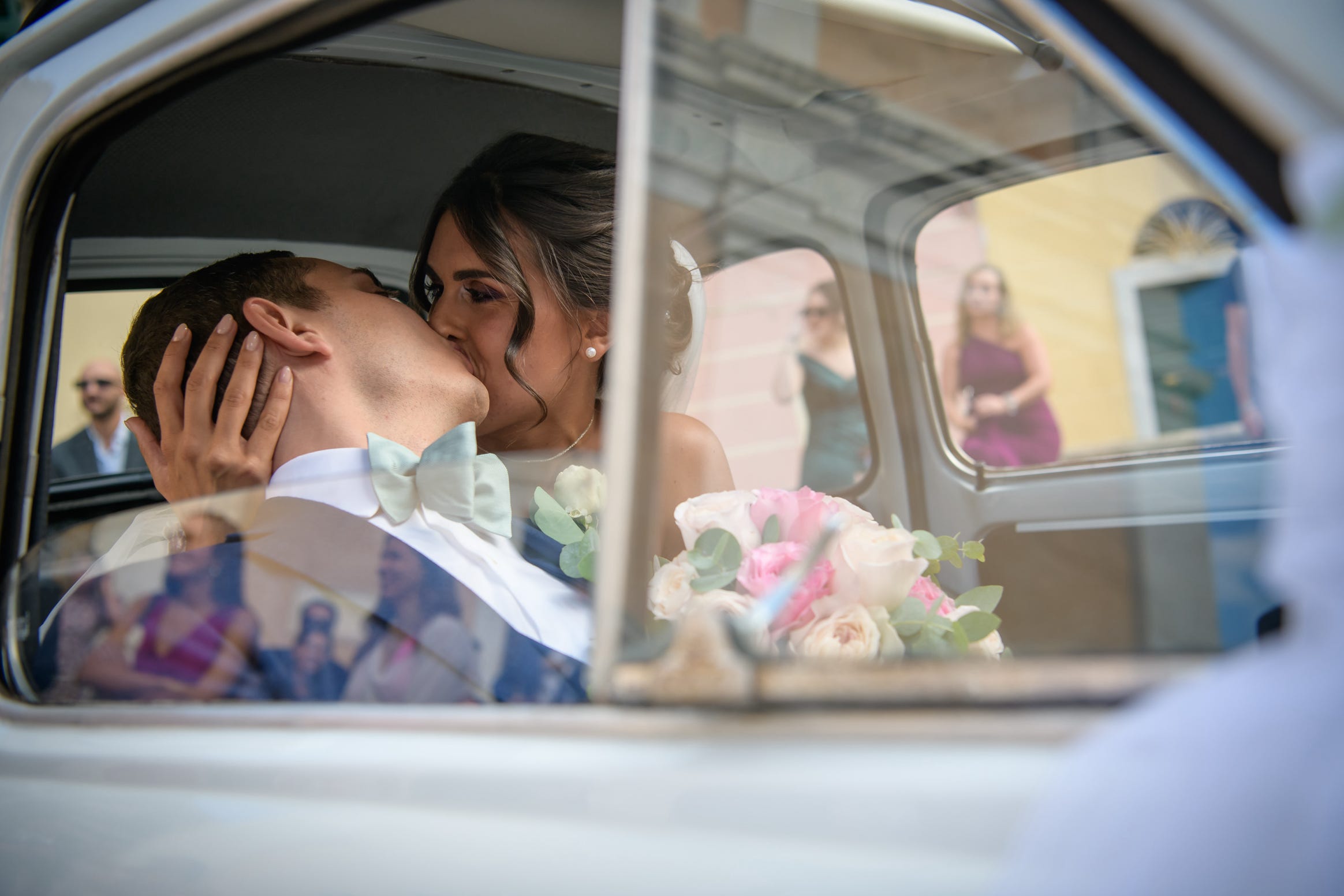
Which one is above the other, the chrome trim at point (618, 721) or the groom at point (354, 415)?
the groom at point (354, 415)

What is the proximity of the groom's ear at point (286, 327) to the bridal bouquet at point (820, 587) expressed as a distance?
0.77 m

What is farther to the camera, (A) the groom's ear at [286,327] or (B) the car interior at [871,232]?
(A) the groom's ear at [286,327]

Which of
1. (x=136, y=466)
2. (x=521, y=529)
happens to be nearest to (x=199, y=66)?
(x=521, y=529)

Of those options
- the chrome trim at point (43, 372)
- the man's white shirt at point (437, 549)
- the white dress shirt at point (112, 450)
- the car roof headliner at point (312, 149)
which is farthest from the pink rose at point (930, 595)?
the white dress shirt at point (112, 450)

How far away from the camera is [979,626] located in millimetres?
1353

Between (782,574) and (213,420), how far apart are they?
1.14 metres

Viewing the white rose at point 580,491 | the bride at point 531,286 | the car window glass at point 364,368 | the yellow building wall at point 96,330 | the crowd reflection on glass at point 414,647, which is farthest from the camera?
the yellow building wall at point 96,330

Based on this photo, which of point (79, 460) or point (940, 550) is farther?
point (79, 460)

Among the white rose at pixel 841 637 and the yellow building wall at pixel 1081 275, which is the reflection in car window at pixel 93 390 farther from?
the yellow building wall at pixel 1081 275

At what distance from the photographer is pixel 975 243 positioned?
2.13 m

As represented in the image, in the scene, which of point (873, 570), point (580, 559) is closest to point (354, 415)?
point (580, 559)

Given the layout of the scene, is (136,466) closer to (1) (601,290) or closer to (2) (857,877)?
(1) (601,290)

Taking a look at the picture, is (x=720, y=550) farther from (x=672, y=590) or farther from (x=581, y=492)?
(x=581, y=492)

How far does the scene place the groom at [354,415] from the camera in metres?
1.36
